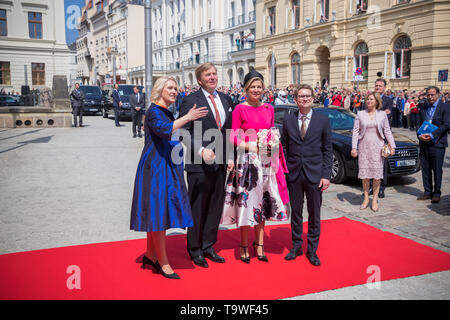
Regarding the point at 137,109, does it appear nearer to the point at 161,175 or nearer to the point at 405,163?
the point at 405,163

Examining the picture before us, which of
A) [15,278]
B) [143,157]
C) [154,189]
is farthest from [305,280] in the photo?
[15,278]

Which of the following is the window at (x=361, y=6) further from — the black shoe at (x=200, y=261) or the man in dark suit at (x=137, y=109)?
the black shoe at (x=200, y=261)

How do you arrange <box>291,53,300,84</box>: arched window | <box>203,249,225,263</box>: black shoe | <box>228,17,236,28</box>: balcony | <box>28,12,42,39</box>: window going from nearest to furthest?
<box>203,249,225,263</box>: black shoe, <box>291,53,300,84</box>: arched window, <box>28,12,42,39</box>: window, <box>228,17,236,28</box>: balcony

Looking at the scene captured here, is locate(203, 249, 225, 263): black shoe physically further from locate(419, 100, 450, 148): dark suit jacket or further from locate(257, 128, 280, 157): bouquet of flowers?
locate(419, 100, 450, 148): dark suit jacket

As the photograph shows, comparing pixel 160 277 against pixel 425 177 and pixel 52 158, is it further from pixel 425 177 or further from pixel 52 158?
pixel 52 158

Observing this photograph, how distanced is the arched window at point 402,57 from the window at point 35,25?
120 ft

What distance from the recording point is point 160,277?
3992mm

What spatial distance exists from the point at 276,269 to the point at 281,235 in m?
1.19

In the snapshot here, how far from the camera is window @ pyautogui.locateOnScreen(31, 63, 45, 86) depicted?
4397 centimetres

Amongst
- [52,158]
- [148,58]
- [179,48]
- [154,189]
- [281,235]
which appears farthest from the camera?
[179,48]

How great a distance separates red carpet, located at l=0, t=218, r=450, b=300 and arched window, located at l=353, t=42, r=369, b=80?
24.4 m

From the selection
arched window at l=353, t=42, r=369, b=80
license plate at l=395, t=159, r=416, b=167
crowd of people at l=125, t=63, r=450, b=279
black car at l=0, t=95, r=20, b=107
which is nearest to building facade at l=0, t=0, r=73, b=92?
black car at l=0, t=95, r=20, b=107

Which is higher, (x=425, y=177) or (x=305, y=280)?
(x=425, y=177)
